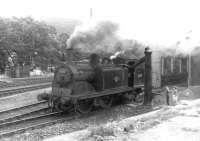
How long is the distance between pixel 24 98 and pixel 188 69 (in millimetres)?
11850

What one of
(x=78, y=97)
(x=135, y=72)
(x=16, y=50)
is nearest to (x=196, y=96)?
(x=135, y=72)

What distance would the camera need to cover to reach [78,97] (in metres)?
9.89

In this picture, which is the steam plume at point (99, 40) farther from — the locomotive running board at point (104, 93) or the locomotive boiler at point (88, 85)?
the locomotive running board at point (104, 93)

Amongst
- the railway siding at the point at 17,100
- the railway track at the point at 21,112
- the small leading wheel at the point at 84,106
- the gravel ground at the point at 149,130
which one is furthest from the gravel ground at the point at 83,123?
the railway siding at the point at 17,100

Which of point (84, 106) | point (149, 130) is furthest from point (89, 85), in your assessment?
point (149, 130)

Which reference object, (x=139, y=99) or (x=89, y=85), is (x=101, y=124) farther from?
(x=139, y=99)

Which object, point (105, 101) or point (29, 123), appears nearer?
point (29, 123)

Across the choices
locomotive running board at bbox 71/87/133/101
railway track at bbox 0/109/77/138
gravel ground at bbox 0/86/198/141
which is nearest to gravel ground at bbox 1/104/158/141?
gravel ground at bbox 0/86/198/141

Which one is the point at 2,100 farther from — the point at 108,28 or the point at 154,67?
the point at 154,67

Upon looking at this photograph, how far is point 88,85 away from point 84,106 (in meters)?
0.91

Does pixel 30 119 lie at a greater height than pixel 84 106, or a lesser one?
lesser

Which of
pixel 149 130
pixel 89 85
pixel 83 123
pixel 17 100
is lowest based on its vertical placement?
pixel 83 123

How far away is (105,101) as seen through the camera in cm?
1173

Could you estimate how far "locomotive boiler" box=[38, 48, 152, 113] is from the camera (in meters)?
10.3
